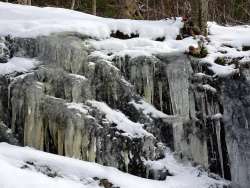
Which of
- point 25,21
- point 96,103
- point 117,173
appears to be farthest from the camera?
point 25,21

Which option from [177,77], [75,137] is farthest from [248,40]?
[75,137]

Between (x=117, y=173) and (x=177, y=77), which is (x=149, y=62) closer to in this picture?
(x=177, y=77)

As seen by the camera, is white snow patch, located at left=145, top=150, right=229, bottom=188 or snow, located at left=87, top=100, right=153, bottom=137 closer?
white snow patch, located at left=145, top=150, right=229, bottom=188

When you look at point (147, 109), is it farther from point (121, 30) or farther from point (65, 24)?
point (65, 24)

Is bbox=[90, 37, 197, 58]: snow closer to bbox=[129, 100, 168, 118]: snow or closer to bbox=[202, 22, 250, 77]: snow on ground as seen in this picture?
bbox=[202, 22, 250, 77]: snow on ground

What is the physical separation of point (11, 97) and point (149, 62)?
1.84 m

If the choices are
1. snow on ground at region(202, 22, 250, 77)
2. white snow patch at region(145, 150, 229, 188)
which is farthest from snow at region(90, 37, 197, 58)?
white snow patch at region(145, 150, 229, 188)

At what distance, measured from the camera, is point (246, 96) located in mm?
6270

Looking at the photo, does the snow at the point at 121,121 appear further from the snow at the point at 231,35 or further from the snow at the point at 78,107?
the snow at the point at 231,35

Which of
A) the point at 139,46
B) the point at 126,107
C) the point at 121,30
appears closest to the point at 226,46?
the point at 139,46

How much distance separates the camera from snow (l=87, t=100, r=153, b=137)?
614 cm

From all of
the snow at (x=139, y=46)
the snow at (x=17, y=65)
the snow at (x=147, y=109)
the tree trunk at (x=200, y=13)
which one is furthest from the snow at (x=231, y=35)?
the snow at (x=17, y=65)

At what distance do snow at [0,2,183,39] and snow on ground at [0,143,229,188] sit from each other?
1.62 m

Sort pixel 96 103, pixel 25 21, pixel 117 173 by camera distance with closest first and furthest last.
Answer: pixel 117 173
pixel 96 103
pixel 25 21
